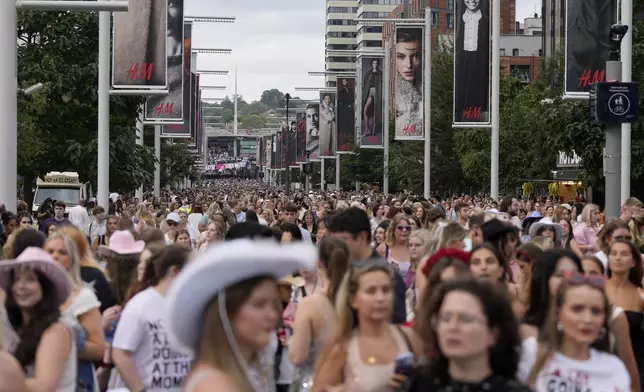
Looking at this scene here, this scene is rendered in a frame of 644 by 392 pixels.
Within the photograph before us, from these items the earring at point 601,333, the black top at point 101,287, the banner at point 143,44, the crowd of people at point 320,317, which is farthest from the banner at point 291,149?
the earring at point 601,333

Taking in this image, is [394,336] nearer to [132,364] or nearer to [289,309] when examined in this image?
[132,364]

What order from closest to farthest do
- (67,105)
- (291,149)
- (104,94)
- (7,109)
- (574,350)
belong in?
(574,350) < (7,109) < (104,94) < (67,105) < (291,149)

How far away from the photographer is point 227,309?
4.18m

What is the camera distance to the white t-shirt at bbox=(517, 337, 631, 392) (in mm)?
5984

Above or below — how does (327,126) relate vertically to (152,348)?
above

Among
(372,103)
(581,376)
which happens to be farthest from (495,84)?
(581,376)

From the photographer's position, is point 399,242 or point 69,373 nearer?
point 69,373

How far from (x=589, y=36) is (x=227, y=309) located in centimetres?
2276

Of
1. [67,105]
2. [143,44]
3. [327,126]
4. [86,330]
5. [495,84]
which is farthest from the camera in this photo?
[327,126]

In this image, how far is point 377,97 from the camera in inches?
2201

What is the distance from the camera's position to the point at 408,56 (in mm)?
44781

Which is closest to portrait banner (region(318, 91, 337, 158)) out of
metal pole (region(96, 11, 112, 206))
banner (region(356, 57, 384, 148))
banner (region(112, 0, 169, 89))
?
banner (region(356, 57, 384, 148))

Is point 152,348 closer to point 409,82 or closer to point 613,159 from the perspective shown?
point 613,159

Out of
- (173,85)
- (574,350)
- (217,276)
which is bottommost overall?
(574,350)
